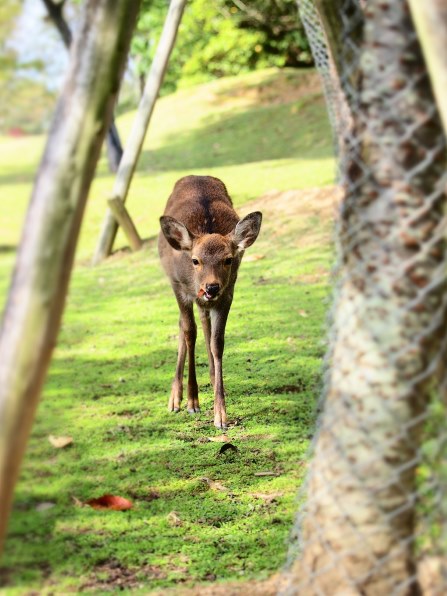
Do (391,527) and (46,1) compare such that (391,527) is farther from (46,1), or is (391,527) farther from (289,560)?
(46,1)

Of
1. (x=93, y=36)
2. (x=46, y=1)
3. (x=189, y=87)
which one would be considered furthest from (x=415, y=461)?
(x=189, y=87)

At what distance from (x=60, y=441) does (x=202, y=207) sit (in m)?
2.43

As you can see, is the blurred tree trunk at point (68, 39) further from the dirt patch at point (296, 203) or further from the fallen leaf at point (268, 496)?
the fallen leaf at point (268, 496)

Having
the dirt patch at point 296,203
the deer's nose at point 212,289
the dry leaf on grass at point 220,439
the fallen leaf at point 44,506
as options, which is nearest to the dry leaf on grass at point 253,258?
the dirt patch at point 296,203

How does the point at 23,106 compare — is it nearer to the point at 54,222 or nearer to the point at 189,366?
the point at 189,366

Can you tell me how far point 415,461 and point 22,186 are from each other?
11774mm

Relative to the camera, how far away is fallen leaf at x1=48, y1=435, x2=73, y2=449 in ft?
17.0

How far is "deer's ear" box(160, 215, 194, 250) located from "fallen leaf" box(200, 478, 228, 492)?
2.00 meters

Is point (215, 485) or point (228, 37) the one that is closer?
point (215, 485)

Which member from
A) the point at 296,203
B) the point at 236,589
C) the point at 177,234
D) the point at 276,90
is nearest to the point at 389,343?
the point at 236,589

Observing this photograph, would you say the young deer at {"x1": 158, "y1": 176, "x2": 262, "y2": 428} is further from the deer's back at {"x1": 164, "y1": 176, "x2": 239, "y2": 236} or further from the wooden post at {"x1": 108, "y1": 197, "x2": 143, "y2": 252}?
the wooden post at {"x1": 108, "y1": 197, "x2": 143, "y2": 252}

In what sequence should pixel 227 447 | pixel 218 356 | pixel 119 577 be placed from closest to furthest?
1. pixel 119 577
2. pixel 227 447
3. pixel 218 356

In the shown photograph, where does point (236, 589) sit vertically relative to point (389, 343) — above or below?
below

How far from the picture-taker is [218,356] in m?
6.37
